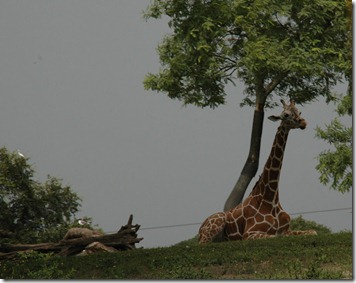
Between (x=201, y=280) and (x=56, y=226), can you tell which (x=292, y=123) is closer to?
(x=201, y=280)

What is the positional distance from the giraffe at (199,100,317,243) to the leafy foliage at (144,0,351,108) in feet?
7.98

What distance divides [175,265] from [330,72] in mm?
6797

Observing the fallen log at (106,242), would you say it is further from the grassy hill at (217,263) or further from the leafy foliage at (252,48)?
the leafy foliage at (252,48)

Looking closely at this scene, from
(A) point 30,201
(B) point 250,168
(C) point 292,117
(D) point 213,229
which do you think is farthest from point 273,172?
(A) point 30,201

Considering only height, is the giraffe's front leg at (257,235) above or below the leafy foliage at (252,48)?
below

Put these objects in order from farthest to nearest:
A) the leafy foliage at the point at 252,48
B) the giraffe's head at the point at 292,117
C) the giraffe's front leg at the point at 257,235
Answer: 1. the leafy foliage at the point at 252,48
2. the giraffe's front leg at the point at 257,235
3. the giraffe's head at the point at 292,117

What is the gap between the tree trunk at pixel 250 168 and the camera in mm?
14922

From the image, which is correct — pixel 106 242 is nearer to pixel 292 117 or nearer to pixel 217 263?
pixel 217 263

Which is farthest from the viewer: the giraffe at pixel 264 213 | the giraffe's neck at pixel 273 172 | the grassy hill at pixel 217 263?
the giraffe's neck at pixel 273 172

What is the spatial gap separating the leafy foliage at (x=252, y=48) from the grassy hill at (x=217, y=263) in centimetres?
436

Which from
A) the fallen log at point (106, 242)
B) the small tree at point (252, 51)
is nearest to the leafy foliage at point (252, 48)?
the small tree at point (252, 51)

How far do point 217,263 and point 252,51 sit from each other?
18.9 ft

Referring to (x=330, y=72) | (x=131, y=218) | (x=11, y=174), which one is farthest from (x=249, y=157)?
(x=11, y=174)

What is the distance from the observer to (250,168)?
592 inches
